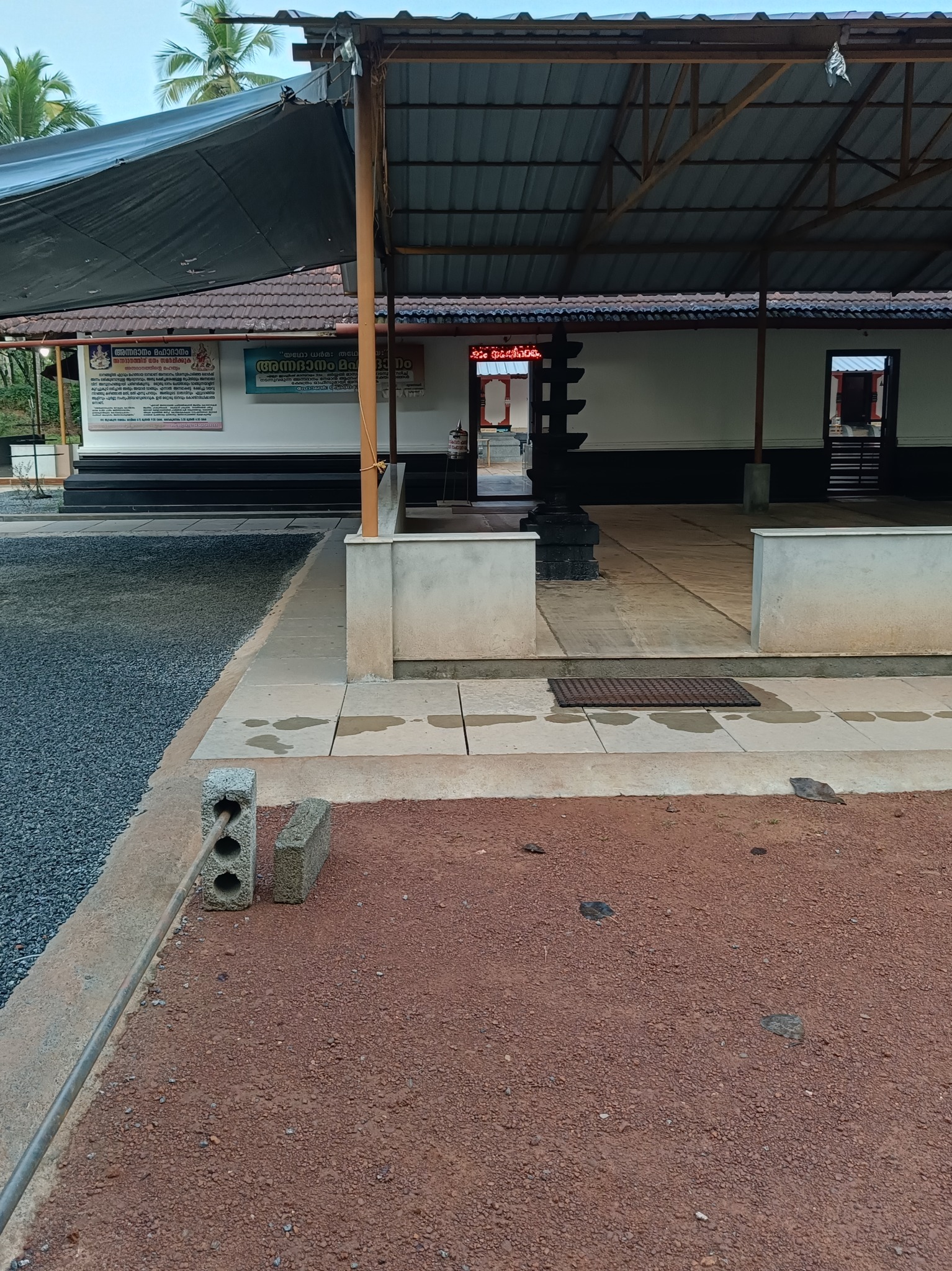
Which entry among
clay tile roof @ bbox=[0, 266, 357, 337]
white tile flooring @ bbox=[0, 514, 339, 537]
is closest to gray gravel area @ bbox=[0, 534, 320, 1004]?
white tile flooring @ bbox=[0, 514, 339, 537]

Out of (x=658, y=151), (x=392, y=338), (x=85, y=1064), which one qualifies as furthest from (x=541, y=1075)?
(x=392, y=338)

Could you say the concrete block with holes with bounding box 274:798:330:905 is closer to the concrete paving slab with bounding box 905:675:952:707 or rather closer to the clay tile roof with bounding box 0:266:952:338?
the concrete paving slab with bounding box 905:675:952:707

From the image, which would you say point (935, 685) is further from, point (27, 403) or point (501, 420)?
point (501, 420)

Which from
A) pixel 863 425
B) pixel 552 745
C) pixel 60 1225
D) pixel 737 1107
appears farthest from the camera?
pixel 863 425

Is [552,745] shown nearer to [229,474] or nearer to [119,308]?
[229,474]

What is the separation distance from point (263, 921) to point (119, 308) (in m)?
14.6

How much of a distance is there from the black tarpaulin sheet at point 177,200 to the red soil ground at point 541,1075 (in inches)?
198

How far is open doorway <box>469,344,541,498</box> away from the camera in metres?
15.6

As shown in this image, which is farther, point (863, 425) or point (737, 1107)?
point (863, 425)

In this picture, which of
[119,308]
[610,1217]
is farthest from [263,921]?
[119,308]

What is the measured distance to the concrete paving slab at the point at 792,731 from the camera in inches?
221

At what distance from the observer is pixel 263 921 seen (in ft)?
12.4

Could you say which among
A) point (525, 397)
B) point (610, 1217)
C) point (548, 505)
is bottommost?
point (610, 1217)

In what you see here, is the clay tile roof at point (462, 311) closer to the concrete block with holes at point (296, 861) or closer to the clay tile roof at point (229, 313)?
the clay tile roof at point (229, 313)
